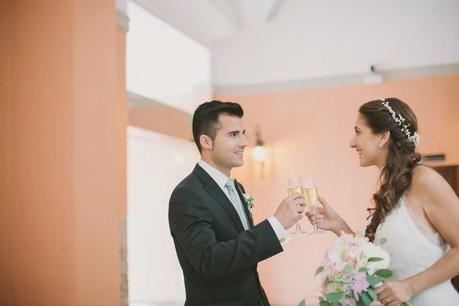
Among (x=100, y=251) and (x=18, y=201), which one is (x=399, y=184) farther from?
(x=18, y=201)

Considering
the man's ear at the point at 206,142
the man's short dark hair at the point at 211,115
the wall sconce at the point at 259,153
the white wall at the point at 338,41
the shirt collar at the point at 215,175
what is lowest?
the shirt collar at the point at 215,175

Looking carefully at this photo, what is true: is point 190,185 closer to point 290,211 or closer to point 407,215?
point 290,211

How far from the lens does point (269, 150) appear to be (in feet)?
23.8

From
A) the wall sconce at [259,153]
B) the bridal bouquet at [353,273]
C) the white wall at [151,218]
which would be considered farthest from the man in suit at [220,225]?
the wall sconce at [259,153]

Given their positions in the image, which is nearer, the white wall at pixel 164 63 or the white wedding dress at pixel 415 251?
the white wedding dress at pixel 415 251

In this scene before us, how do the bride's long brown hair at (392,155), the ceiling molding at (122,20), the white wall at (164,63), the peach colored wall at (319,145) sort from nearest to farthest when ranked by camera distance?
the bride's long brown hair at (392,155) → the ceiling molding at (122,20) → the white wall at (164,63) → the peach colored wall at (319,145)

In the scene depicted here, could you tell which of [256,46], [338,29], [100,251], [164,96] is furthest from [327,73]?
[100,251]

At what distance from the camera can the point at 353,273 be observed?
1733 mm

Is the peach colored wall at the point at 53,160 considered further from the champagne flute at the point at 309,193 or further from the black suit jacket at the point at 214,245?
the champagne flute at the point at 309,193

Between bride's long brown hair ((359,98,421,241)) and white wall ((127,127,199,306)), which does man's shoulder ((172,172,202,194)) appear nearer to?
bride's long brown hair ((359,98,421,241))

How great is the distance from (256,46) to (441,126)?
2.98 m

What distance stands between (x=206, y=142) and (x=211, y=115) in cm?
14

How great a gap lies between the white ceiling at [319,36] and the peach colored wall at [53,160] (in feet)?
15.3

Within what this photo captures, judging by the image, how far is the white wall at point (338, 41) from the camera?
6.77 m
